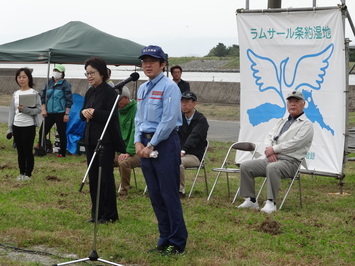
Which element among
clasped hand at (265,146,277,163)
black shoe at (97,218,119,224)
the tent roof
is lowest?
black shoe at (97,218,119,224)

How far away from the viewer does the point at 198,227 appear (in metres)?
8.34

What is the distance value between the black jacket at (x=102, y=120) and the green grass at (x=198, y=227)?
956 millimetres

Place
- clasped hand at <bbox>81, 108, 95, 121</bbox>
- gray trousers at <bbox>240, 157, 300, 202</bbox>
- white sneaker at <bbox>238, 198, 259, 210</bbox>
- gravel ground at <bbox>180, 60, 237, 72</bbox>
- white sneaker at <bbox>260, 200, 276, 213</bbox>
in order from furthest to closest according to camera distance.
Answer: gravel ground at <bbox>180, 60, 237, 72</bbox>
white sneaker at <bbox>238, 198, 259, 210</bbox>
gray trousers at <bbox>240, 157, 300, 202</bbox>
white sneaker at <bbox>260, 200, 276, 213</bbox>
clasped hand at <bbox>81, 108, 95, 121</bbox>

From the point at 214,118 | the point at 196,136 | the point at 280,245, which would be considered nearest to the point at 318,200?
the point at 196,136

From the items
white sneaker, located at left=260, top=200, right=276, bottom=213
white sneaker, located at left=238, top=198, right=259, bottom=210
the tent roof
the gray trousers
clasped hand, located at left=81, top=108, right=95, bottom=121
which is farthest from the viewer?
the tent roof

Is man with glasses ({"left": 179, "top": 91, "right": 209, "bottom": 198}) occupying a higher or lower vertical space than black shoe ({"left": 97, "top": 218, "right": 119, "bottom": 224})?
higher

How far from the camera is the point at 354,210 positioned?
31.3 ft

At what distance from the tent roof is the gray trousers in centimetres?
689

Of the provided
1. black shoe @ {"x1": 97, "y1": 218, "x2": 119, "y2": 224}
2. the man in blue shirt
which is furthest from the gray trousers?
the man in blue shirt

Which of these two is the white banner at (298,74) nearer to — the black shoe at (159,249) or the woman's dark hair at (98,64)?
the woman's dark hair at (98,64)

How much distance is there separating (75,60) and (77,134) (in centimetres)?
160

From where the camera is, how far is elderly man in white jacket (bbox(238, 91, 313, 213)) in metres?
9.59

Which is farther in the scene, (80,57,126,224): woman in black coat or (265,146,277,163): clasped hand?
(265,146,277,163): clasped hand

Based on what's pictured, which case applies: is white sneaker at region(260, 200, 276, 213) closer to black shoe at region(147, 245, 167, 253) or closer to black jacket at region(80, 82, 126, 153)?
black jacket at region(80, 82, 126, 153)
